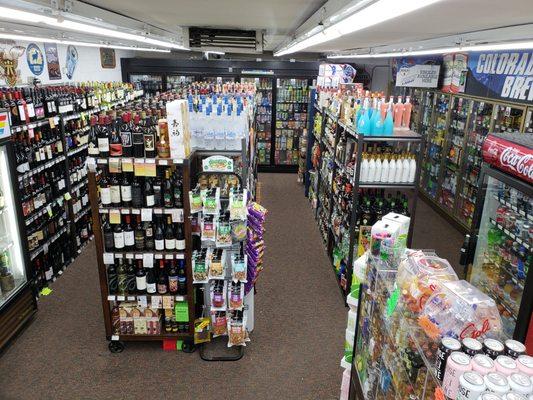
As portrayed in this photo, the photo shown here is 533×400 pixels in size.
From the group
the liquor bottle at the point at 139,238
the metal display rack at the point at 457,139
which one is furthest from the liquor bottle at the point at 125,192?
the metal display rack at the point at 457,139

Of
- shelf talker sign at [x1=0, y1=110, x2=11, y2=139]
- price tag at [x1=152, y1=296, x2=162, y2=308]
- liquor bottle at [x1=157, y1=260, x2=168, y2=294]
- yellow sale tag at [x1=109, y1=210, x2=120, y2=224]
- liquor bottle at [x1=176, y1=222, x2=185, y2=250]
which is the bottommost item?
price tag at [x1=152, y1=296, x2=162, y2=308]

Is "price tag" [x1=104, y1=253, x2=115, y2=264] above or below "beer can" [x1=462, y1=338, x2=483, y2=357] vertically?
below

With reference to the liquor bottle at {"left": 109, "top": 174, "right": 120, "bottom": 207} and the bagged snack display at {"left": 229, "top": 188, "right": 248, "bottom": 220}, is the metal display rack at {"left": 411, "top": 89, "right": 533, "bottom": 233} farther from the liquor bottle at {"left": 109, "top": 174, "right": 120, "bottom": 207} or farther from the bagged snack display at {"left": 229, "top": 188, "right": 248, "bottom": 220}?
the liquor bottle at {"left": 109, "top": 174, "right": 120, "bottom": 207}

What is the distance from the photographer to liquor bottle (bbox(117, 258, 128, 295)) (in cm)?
424

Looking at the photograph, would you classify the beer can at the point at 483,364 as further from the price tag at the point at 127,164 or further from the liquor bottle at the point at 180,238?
the price tag at the point at 127,164

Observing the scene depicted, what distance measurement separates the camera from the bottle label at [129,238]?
158 inches

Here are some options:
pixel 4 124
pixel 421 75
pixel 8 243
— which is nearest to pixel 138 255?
pixel 8 243

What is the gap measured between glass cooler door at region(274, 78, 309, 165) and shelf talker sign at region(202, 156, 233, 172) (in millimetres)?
7492

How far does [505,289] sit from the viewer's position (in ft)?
12.0

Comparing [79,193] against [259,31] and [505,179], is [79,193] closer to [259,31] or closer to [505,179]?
[259,31]

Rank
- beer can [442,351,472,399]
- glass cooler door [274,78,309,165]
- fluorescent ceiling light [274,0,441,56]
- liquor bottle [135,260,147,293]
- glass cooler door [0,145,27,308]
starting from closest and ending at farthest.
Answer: beer can [442,351,472,399]
fluorescent ceiling light [274,0,441,56]
liquor bottle [135,260,147,293]
glass cooler door [0,145,27,308]
glass cooler door [274,78,309,165]

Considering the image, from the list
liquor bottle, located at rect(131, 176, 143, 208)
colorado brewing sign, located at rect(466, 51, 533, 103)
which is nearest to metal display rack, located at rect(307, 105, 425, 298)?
colorado brewing sign, located at rect(466, 51, 533, 103)

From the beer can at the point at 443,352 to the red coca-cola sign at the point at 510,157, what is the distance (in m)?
1.52

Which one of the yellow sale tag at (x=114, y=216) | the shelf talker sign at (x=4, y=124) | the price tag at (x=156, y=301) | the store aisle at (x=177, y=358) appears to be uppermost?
the shelf talker sign at (x=4, y=124)
